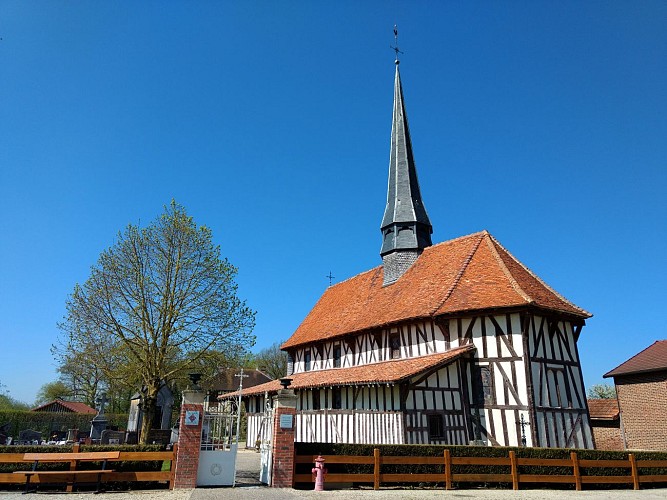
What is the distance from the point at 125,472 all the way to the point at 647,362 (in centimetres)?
2621

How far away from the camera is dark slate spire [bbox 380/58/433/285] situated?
909 inches

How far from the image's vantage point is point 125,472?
955 cm

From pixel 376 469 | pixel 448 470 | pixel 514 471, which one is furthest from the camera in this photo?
pixel 514 471

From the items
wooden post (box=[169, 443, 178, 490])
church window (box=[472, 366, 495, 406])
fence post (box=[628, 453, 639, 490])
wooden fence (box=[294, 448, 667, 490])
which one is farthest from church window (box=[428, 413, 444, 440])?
wooden post (box=[169, 443, 178, 490])

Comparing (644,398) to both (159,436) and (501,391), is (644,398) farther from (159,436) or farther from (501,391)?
(159,436)

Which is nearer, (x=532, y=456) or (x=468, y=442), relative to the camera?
(x=532, y=456)

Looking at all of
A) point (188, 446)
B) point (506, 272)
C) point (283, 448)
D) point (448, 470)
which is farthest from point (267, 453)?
point (506, 272)

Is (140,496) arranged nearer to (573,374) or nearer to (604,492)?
(604,492)

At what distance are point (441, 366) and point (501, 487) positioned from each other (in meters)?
4.10

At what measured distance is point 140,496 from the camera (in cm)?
862

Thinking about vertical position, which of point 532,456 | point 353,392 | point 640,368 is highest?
point 640,368

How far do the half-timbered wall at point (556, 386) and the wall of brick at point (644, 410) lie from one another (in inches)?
408

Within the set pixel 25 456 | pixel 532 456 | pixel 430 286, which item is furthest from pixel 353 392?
pixel 25 456

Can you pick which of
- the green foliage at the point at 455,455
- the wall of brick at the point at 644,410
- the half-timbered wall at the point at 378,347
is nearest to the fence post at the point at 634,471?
the green foliage at the point at 455,455
